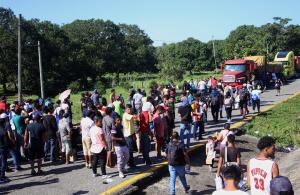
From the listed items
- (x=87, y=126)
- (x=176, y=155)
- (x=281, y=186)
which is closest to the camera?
(x=281, y=186)

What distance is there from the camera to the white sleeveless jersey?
5797mm

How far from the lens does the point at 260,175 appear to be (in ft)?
19.2

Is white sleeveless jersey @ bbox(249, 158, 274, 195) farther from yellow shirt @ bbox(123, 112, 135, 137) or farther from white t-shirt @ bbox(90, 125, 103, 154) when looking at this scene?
yellow shirt @ bbox(123, 112, 135, 137)

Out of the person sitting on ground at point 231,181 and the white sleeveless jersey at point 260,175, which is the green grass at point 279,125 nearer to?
the white sleeveless jersey at point 260,175

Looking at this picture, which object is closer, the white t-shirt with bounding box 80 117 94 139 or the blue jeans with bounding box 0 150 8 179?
the blue jeans with bounding box 0 150 8 179

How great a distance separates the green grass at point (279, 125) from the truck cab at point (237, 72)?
892 cm

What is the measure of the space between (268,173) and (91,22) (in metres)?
81.6

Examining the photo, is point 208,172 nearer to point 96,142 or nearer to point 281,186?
point 96,142

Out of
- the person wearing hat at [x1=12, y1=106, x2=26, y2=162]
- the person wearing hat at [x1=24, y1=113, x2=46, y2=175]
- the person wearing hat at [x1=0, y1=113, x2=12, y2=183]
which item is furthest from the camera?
the person wearing hat at [x1=12, y1=106, x2=26, y2=162]

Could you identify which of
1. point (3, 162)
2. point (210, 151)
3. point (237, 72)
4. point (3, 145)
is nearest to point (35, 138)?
point (3, 145)

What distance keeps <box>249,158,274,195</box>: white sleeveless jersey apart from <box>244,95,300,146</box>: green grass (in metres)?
11.1

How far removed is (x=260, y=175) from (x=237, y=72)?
27987 millimetres

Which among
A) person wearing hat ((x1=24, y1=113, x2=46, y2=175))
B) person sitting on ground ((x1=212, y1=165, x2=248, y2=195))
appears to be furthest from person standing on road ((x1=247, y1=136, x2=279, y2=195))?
person wearing hat ((x1=24, y1=113, x2=46, y2=175))

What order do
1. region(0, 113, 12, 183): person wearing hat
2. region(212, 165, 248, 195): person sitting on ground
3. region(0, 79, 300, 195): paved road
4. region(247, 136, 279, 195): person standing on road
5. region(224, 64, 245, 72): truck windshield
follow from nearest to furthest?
region(212, 165, 248, 195): person sitting on ground < region(247, 136, 279, 195): person standing on road < region(0, 79, 300, 195): paved road < region(0, 113, 12, 183): person wearing hat < region(224, 64, 245, 72): truck windshield
